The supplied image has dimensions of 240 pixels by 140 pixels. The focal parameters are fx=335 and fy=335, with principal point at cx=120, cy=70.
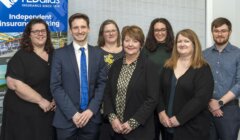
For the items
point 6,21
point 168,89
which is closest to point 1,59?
point 6,21

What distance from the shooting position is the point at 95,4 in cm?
384

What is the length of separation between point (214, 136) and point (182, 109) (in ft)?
2.59

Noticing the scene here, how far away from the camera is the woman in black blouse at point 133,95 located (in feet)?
8.31

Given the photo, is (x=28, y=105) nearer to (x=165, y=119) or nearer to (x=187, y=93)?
(x=165, y=119)

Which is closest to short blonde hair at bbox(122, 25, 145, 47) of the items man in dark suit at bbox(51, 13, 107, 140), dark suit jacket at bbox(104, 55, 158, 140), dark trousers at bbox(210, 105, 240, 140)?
dark suit jacket at bbox(104, 55, 158, 140)

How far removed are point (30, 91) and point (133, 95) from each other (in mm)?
884

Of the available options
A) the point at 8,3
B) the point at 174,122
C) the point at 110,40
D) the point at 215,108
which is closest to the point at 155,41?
the point at 110,40

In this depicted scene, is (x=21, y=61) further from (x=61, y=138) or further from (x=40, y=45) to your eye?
(x=61, y=138)

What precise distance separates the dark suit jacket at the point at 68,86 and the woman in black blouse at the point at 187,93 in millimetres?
553

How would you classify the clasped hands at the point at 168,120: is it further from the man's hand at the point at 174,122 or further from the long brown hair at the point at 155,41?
the long brown hair at the point at 155,41

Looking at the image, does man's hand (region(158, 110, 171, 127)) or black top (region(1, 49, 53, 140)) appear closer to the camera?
man's hand (region(158, 110, 171, 127))

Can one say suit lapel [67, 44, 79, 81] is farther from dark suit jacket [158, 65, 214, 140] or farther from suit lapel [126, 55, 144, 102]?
dark suit jacket [158, 65, 214, 140]

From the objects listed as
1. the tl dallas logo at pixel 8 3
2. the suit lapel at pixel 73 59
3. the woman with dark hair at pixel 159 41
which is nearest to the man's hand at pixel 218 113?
the woman with dark hair at pixel 159 41

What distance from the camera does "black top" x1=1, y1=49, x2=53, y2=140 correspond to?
2814mm
